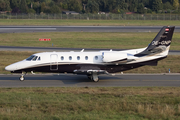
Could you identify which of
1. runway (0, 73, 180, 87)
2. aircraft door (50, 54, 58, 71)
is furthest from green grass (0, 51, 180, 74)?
aircraft door (50, 54, 58, 71)

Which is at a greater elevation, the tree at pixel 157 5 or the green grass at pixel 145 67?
the tree at pixel 157 5

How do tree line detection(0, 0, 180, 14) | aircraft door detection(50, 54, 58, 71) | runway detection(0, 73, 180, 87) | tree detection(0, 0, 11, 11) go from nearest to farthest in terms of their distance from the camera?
runway detection(0, 73, 180, 87), aircraft door detection(50, 54, 58, 71), tree line detection(0, 0, 180, 14), tree detection(0, 0, 11, 11)

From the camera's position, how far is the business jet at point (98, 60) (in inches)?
953

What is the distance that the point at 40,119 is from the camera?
13164mm

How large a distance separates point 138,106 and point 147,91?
18.1 feet

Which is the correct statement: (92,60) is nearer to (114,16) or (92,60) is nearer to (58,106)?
(58,106)

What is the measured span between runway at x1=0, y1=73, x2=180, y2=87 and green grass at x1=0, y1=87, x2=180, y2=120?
2.43m

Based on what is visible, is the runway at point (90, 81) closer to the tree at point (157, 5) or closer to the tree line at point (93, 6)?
the tree line at point (93, 6)

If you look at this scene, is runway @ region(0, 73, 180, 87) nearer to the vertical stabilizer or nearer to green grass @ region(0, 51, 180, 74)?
green grass @ region(0, 51, 180, 74)

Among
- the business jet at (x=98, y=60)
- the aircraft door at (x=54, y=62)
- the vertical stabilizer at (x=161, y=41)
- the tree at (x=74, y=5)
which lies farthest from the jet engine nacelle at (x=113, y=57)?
the tree at (x=74, y=5)

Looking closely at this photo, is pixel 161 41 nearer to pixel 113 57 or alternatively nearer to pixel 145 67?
pixel 113 57

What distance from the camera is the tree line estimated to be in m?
134

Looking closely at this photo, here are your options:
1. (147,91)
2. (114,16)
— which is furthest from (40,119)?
(114,16)

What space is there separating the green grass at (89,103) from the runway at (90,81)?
2426 millimetres
